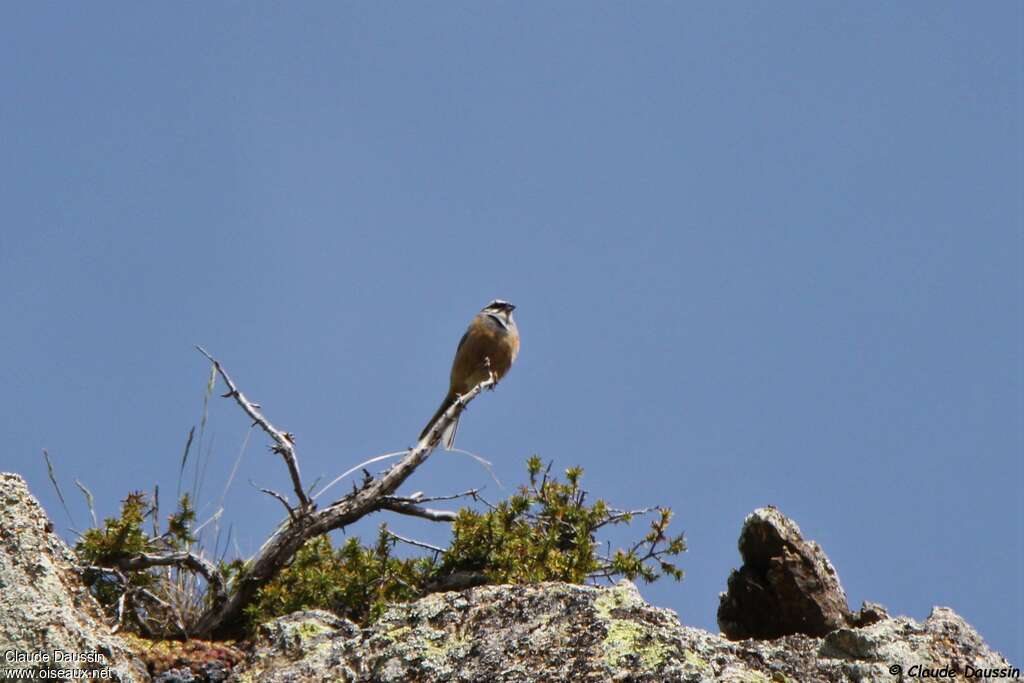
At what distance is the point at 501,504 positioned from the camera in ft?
18.3

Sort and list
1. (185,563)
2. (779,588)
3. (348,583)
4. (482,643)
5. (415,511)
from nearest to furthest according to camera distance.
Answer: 1. (482,643)
2. (779,588)
3. (348,583)
4. (185,563)
5. (415,511)

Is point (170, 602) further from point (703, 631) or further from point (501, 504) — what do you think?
point (703, 631)

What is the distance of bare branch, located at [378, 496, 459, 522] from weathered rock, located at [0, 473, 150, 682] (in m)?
1.83

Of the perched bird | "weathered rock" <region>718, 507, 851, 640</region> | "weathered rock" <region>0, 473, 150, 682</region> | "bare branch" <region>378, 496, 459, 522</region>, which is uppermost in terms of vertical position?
the perched bird

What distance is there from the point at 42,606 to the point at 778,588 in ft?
9.21

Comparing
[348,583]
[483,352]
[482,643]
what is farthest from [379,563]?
[483,352]

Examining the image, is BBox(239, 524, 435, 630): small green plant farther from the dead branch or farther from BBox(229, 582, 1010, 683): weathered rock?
BBox(229, 582, 1010, 683): weathered rock

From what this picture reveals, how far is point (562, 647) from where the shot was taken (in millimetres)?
3742

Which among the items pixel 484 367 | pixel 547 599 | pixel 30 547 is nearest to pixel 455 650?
pixel 547 599

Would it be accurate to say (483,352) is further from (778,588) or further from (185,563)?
(778,588)

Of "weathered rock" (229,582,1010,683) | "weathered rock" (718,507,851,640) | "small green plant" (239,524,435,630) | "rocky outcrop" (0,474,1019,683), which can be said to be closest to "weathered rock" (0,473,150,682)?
"rocky outcrop" (0,474,1019,683)

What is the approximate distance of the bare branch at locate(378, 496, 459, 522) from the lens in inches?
224

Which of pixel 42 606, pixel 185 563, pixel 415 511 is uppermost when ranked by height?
pixel 415 511

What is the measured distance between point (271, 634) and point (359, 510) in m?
1.61
